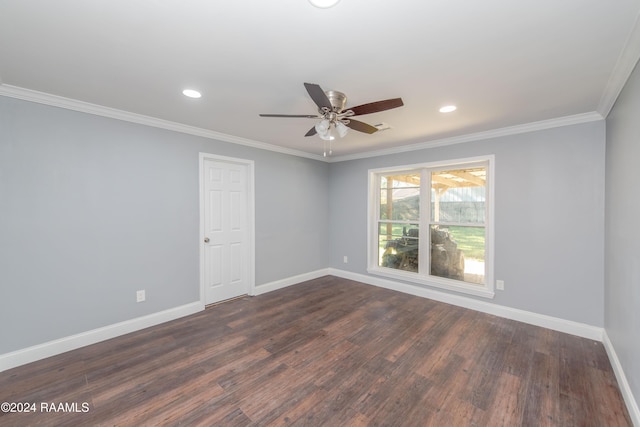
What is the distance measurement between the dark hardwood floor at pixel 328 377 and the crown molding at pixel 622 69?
7.89 ft

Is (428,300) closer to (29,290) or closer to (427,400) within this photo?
(427,400)

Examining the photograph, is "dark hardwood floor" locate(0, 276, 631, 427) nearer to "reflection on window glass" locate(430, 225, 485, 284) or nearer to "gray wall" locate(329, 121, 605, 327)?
"gray wall" locate(329, 121, 605, 327)

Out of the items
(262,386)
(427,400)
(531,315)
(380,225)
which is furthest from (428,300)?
(262,386)

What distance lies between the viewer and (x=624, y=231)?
2.05 meters

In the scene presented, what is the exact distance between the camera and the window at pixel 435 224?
3.73 m

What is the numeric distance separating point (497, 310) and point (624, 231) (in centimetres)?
180

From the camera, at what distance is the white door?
3.75 meters

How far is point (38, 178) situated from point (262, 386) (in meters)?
2.79

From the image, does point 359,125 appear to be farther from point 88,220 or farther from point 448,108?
point 88,220

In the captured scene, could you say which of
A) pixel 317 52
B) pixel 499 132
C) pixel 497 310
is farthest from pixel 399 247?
pixel 317 52

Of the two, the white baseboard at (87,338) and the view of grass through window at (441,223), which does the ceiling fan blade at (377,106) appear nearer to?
the view of grass through window at (441,223)

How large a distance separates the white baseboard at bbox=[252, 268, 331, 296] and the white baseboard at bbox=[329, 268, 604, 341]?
0.79 metres

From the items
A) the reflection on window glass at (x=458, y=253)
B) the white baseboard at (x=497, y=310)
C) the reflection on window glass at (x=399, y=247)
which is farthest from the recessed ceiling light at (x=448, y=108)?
the white baseboard at (x=497, y=310)

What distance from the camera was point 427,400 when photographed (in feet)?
6.40
